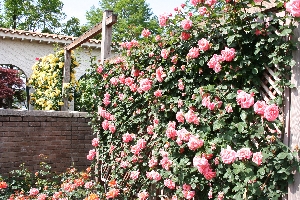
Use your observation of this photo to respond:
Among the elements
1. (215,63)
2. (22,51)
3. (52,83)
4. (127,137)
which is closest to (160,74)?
(215,63)

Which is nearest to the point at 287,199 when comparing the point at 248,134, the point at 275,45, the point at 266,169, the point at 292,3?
the point at 266,169

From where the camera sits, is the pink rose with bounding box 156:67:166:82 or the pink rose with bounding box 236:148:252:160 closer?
the pink rose with bounding box 236:148:252:160

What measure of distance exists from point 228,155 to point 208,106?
42cm

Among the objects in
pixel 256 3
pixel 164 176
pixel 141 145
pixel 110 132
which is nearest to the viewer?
pixel 256 3

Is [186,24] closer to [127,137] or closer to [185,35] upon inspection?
[185,35]

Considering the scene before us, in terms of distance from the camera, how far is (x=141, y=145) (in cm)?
374

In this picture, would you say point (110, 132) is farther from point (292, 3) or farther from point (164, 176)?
point (292, 3)

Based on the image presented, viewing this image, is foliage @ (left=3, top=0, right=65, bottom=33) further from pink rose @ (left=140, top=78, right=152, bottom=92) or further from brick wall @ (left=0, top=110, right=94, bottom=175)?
pink rose @ (left=140, top=78, right=152, bottom=92)

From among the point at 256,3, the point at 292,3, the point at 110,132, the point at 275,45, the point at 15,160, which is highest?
the point at 256,3

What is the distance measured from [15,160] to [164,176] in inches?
129

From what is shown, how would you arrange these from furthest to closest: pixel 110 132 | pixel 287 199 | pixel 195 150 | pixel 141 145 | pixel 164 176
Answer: pixel 110 132 < pixel 141 145 < pixel 164 176 < pixel 195 150 < pixel 287 199

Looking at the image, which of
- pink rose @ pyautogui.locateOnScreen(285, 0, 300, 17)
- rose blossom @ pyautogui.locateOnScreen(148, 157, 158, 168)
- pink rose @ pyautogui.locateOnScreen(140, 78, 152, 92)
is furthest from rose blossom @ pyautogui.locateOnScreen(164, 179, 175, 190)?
pink rose @ pyautogui.locateOnScreen(285, 0, 300, 17)

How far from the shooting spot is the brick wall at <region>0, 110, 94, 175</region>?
5637 mm

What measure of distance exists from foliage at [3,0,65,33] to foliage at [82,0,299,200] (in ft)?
76.4
